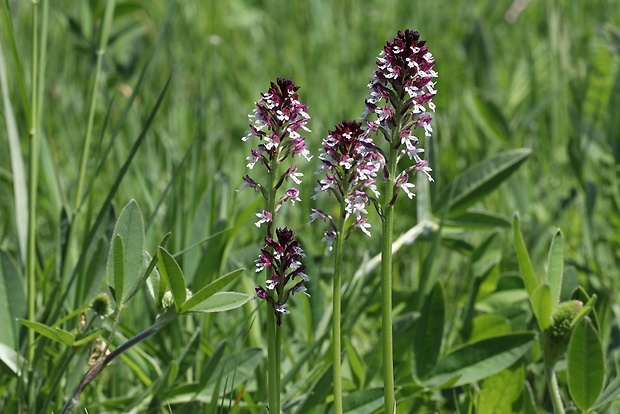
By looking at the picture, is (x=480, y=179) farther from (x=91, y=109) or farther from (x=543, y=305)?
(x=91, y=109)

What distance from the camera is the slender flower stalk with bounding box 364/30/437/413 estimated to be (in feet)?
4.10

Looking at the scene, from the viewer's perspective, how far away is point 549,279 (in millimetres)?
1689

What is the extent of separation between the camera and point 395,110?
1286 mm

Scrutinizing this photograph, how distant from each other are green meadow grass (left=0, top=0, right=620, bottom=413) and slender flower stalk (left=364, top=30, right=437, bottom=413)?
0.38m

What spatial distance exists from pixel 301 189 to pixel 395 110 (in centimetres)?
189

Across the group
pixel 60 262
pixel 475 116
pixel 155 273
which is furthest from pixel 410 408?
pixel 475 116

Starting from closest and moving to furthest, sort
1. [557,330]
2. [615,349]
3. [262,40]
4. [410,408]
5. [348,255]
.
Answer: [557,330] → [410,408] → [615,349] → [348,255] → [262,40]

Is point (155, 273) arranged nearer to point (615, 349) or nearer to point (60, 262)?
point (60, 262)

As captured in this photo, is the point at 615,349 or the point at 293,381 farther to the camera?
the point at 615,349

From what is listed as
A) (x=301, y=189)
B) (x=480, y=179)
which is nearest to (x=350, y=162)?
(x=480, y=179)

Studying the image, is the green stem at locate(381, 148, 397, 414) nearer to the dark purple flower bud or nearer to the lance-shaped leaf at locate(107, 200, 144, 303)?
the dark purple flower bud


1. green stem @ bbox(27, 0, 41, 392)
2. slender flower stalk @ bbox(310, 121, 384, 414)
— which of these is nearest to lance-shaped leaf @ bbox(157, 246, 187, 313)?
slender flower stalk @ bbox(310, 121, 384, 414)

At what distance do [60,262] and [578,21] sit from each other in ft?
10.4

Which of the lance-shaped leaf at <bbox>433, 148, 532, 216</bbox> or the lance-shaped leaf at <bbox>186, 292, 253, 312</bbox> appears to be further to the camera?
the lance-shaped leaf at <bbox>433, 148, 532, 216</bbox>
